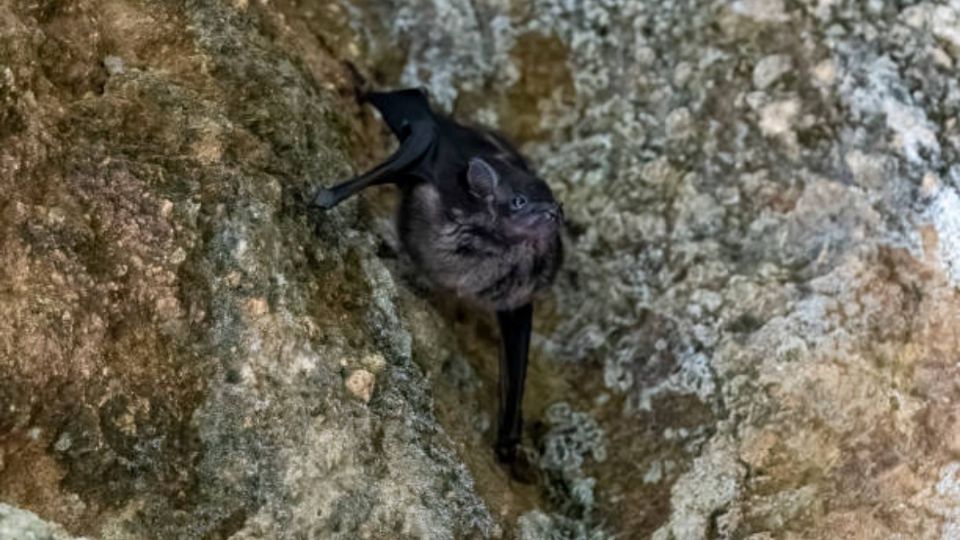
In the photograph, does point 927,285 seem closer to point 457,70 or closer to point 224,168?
point 457,70

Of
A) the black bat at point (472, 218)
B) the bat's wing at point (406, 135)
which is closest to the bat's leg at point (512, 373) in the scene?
the black bat at point (472, 218)

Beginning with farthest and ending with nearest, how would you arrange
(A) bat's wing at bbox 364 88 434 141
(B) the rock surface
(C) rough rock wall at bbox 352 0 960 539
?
(A) bat's wing at bbox 364 88 434 141, (C) rough rock wall at bbox 352 0 960 539, (B) the rock surface

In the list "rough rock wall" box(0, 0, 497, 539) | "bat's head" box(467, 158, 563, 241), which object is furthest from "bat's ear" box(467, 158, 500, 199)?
"rough rock wall" box(0, 0, 497, 539)

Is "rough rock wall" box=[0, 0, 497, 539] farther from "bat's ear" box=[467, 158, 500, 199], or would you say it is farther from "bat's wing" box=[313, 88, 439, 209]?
"bat's ear" box=[467, 158, 500, 199]

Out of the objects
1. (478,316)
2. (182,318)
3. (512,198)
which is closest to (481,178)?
(512,198)

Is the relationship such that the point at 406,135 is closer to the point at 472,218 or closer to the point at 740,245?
the point at 472,218

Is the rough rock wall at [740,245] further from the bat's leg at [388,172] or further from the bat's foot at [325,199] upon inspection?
the bat's foot at [325,199]

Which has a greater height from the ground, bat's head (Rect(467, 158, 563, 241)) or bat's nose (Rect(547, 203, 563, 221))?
bat's nose (Rect(547, 203, 563, 221))
